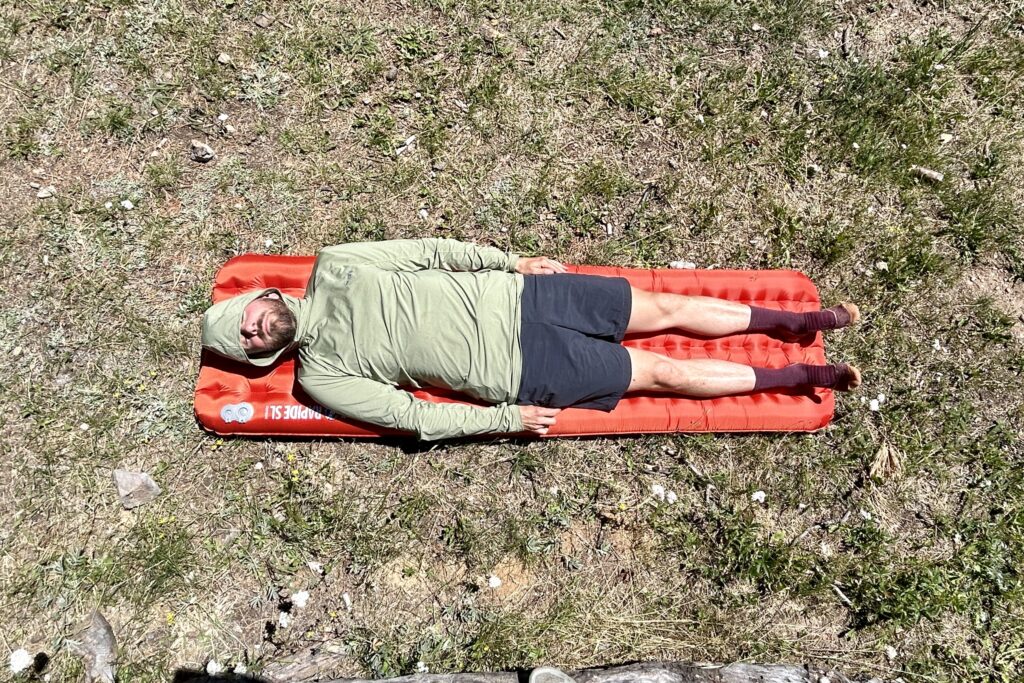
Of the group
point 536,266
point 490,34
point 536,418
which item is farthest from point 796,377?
point 490,34

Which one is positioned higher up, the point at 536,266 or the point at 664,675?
the point at 536,266

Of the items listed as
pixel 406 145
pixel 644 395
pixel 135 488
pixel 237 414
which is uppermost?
pixel 406 145

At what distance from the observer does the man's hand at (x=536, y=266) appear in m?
5.00

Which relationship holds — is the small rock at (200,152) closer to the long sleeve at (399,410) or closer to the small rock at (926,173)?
the long sleeve at (399,410)

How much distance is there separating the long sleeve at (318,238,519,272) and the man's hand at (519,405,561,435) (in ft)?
3.95

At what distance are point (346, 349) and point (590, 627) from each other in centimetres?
282

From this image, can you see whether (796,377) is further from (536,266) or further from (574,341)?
(536,266)

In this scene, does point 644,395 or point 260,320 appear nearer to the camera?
point 260,320

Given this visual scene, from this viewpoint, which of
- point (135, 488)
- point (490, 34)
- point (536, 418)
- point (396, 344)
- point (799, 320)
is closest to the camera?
point (396, 344)

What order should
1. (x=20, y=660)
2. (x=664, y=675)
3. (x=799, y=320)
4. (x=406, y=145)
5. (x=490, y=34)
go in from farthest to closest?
(x=490, y=34) < (x=406, y=145) < (x=799, y=320) < (x=20, y=660) < (x=664, y=675)

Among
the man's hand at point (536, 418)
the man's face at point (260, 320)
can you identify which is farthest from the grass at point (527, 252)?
the man's face at point (260, 320)

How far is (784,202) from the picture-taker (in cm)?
571

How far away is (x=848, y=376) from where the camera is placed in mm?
4879

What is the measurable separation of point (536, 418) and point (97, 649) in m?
3.68
